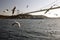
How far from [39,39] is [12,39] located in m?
5.10

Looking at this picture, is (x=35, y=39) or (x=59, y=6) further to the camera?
(x=35, y=39)

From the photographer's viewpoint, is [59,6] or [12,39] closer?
[59,6]

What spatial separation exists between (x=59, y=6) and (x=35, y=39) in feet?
51.6

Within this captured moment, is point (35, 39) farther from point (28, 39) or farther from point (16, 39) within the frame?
point (16, 39)

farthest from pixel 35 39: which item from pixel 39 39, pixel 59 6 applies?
pixel 59 6

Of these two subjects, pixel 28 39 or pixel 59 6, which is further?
pixel 28 39

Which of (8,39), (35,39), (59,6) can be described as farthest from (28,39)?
(59,6)

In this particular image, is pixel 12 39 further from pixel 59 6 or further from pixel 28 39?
pixel 59 6

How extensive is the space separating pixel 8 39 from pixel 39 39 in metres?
5.85

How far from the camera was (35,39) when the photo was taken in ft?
112

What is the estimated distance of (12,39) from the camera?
3391 centimetres

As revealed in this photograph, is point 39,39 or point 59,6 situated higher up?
point 59,6

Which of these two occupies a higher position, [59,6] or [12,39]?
[59,6]

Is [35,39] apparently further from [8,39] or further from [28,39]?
[8,39]
